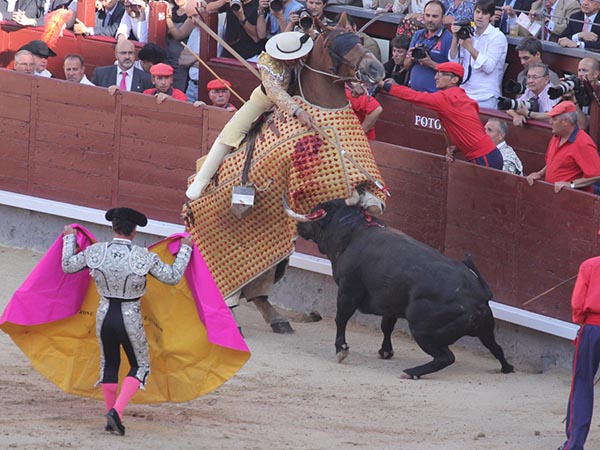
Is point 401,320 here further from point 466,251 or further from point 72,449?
point 72,449

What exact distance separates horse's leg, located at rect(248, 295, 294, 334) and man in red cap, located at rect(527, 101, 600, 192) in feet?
7.49

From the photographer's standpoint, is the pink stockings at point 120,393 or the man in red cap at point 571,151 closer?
the pink stockings at point 120,393

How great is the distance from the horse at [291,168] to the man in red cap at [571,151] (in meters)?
1.24

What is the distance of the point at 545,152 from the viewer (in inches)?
469

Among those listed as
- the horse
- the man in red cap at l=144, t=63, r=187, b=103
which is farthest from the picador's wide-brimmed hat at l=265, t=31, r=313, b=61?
the man in red cap at l=144, t=63, r=187, b=103

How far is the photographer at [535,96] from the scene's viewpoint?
11492 millimetres

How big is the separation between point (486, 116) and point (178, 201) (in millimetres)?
2602

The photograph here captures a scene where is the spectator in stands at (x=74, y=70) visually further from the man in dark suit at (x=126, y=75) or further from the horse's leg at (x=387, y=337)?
the horse's leg at (x=387, y=337)

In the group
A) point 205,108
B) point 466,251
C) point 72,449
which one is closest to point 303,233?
point 466,251

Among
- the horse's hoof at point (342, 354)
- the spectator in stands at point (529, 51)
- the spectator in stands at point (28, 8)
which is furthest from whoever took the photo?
the spectator in stands at point (28, 8)

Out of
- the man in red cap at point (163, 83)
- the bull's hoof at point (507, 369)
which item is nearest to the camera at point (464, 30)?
the man in red cap at point (163, 83)

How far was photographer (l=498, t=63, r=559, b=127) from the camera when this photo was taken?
1149 centimetres

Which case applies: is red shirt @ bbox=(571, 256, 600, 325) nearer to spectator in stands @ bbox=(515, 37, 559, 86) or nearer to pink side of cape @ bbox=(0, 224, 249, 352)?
pink side of cape @ bbox=(0, 224, 249, 352)

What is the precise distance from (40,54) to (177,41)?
122cm
